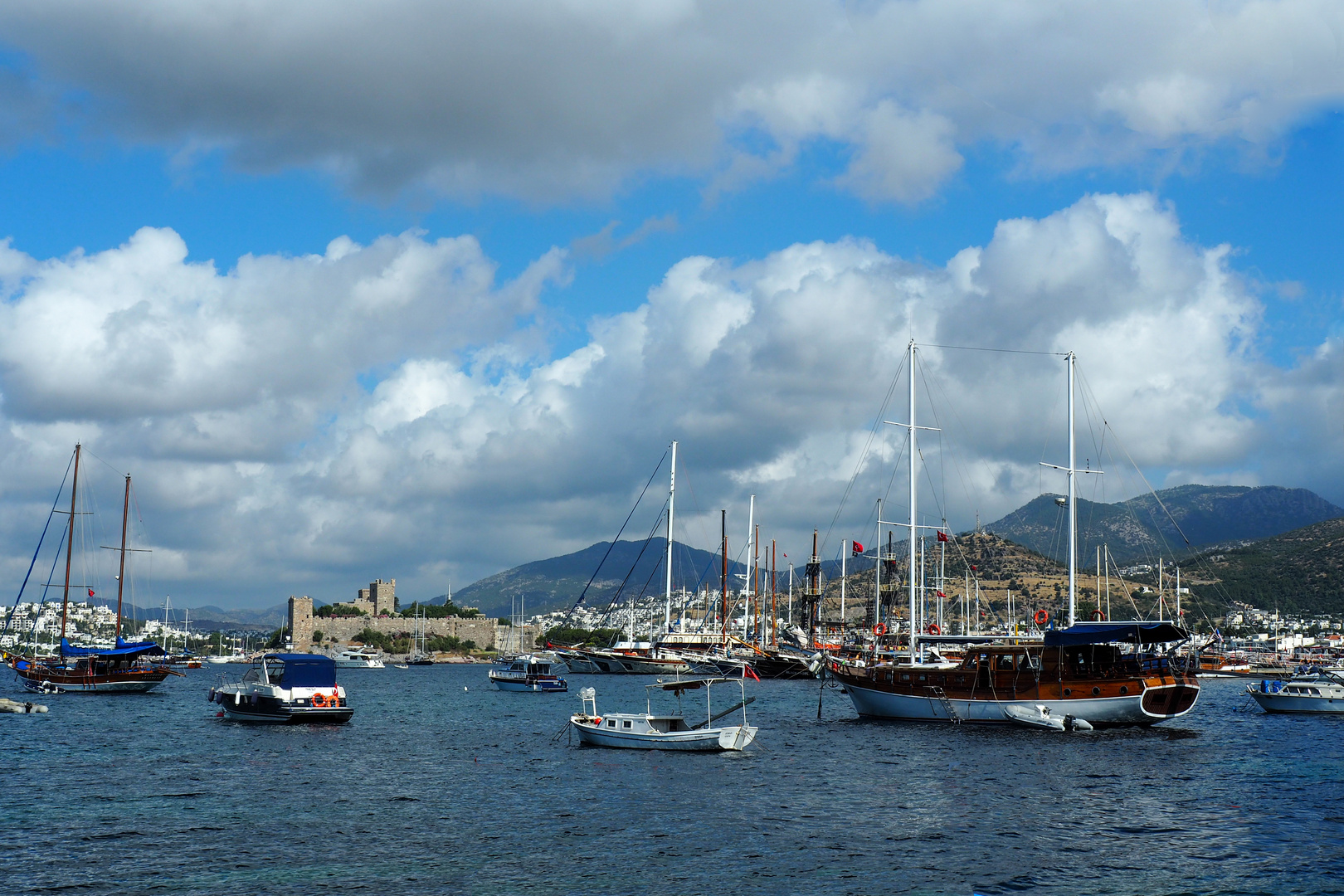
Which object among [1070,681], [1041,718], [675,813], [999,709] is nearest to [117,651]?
[999,709]

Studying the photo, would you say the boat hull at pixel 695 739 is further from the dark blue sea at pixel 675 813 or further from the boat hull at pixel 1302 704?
the boat hull at pixel 1302 704

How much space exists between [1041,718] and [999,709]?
2.50 m

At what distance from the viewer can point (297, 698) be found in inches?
2363

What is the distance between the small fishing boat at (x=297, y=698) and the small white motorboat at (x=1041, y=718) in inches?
1439

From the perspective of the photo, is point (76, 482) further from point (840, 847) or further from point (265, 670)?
point (840, 847)

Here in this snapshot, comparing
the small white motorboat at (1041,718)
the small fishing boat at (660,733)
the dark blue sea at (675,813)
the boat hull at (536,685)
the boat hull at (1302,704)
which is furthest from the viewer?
the boat hull at (536,685)

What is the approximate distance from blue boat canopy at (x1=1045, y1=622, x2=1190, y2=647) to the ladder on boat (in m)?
6.61

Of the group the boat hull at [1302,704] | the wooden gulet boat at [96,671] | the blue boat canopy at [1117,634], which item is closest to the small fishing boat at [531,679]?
the wooden gulet boat at [96,671]

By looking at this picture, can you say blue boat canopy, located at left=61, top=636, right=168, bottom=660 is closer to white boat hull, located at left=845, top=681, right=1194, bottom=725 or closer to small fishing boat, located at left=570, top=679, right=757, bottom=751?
small fishing boat, located at left=570, top=679, right=757, bottom=751

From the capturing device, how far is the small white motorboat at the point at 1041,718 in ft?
182

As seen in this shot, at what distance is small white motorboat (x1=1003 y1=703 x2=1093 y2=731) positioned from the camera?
182 ft

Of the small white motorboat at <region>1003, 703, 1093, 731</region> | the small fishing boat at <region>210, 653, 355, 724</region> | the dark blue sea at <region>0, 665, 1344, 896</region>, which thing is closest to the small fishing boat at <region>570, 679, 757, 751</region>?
the dark blue sea at <region>0, 665, 1344, 896</region>

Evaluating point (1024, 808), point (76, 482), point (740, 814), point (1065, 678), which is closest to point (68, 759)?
point (740, 814)

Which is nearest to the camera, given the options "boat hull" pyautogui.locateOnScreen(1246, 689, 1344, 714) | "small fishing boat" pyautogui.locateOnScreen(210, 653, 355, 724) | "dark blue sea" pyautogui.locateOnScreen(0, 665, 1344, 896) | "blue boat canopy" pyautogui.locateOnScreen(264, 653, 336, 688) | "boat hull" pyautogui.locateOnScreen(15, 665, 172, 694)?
"dark blue sea" pyautogui.locateOnScreen(0, 665, 1344, 896)
